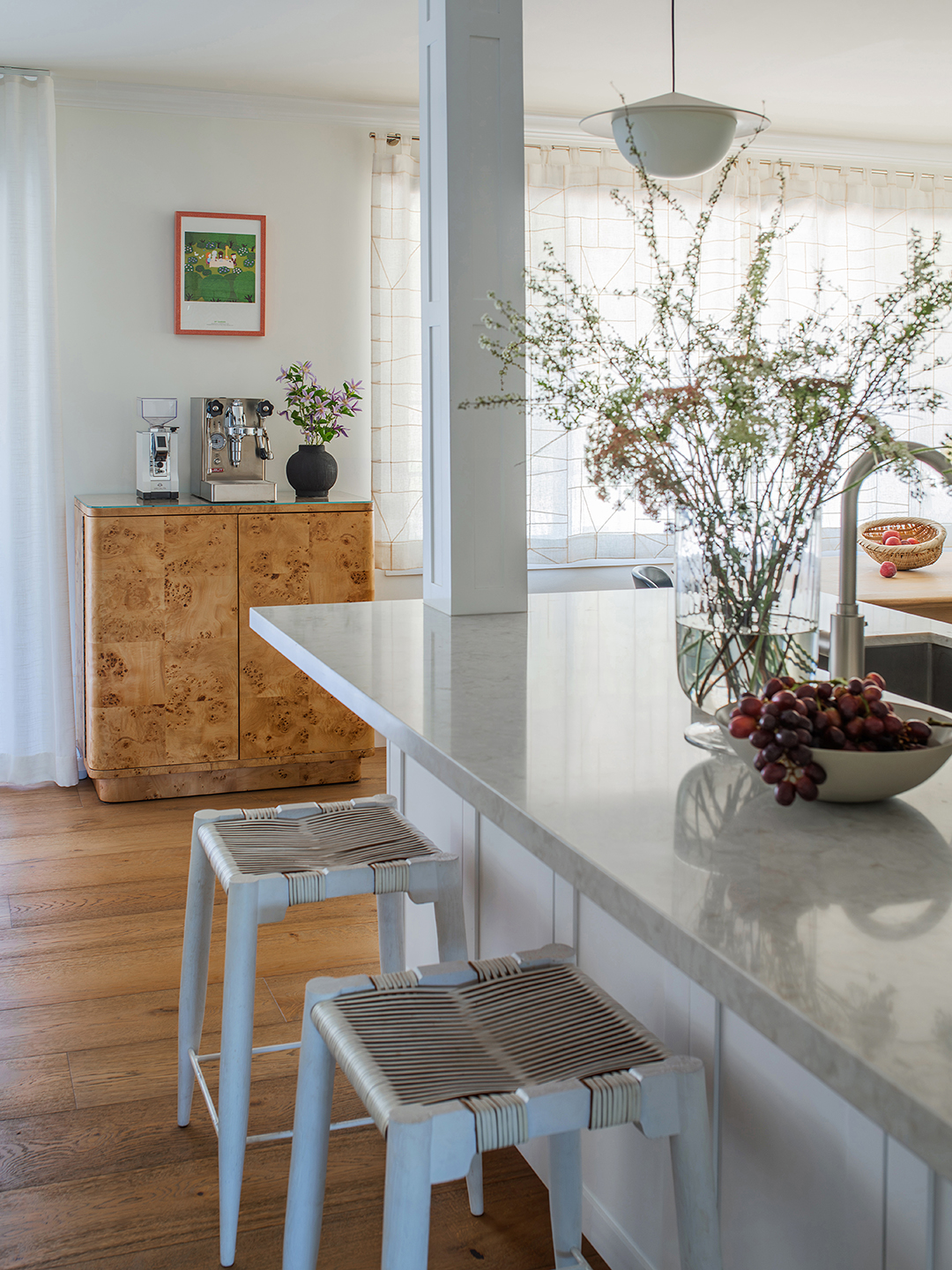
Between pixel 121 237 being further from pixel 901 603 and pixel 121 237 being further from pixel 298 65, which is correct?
pixel 901 603

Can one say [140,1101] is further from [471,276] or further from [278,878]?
[471,276]

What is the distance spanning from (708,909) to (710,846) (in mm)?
137

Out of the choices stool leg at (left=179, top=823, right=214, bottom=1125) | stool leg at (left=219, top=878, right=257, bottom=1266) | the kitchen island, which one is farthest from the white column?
stool leg at (left=219, top=878, right=257, bottom=1266)

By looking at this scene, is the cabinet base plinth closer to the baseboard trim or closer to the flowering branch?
the flowering branch

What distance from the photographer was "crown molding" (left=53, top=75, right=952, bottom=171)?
4.06 m

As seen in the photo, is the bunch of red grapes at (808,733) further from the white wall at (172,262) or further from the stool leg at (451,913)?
the white wall at (172,262)

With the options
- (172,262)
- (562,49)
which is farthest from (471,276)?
(172,262)

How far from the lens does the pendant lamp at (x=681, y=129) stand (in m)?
2.18

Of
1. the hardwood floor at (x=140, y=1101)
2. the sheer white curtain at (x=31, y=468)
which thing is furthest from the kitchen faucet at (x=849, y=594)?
the sheer white curtain at (x=31, y=468)

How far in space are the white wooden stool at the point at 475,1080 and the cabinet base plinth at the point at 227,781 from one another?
289 cm

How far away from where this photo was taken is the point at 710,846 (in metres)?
0.97

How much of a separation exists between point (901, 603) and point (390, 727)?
6.80 feet

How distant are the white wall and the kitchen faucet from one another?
327 cm

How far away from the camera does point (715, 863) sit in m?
0.93
